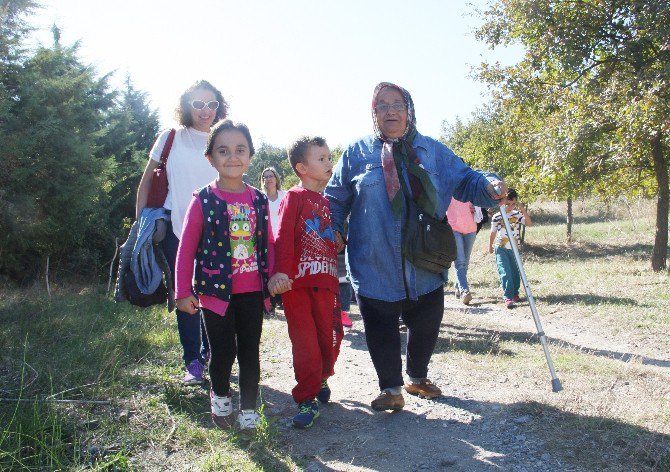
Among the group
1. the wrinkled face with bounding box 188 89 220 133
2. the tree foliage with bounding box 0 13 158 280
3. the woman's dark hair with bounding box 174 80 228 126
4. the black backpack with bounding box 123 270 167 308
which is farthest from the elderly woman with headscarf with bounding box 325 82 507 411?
the tree foliage with bounding box 0 13 158 280

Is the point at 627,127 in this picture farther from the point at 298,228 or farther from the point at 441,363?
the point at 298,228

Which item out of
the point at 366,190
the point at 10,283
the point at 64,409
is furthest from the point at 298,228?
the point at 10,283

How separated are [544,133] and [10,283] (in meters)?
10.9

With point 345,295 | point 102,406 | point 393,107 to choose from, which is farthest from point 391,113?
point 345,295

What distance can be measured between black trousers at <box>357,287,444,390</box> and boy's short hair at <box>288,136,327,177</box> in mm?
1033

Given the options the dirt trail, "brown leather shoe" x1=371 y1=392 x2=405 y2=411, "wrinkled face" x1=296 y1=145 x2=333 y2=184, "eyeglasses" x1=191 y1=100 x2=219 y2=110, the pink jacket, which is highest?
"eyeglasses" x1=191 y1=100 x2=219 y2=110

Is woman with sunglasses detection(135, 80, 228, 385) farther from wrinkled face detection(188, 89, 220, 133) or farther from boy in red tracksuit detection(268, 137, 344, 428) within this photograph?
boy in red tracksuit detection(268, 137, 344, 428)

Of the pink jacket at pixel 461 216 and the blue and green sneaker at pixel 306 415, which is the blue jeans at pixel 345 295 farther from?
the blue and green sneaker at pixel 306 415

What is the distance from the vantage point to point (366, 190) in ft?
12.9

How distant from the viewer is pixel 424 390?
4160mm

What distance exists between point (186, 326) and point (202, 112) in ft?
5.22

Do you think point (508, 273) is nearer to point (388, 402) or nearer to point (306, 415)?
point (388, 402)

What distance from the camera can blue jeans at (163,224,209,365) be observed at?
4.31 m

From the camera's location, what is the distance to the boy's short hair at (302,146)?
399 centimetres
